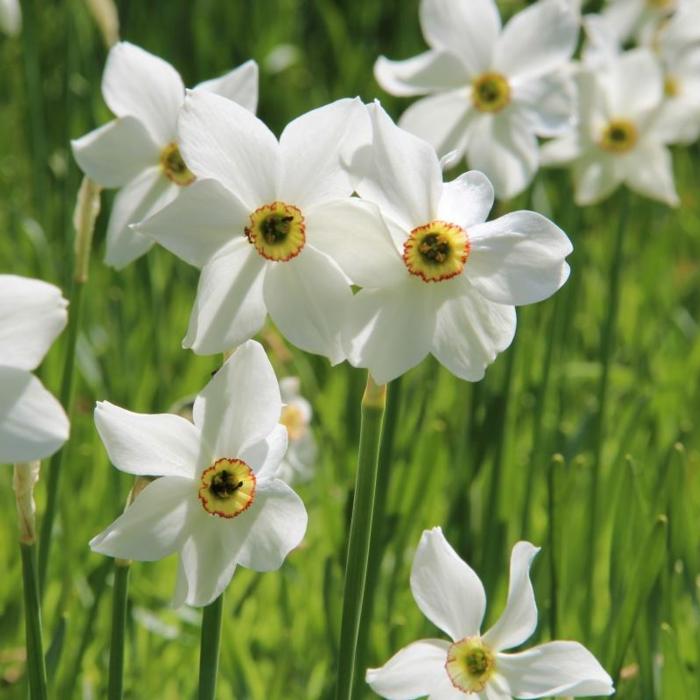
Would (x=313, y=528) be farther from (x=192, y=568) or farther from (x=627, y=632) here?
(x=192, y=568)

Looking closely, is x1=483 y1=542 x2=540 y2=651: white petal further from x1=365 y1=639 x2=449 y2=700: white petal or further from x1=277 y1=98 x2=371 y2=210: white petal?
x1=277 y1=98 x2=371 y2=210: white petal

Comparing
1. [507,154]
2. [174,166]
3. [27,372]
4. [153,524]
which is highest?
[507,154]

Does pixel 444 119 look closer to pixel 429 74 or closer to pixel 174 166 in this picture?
pixel 429 74

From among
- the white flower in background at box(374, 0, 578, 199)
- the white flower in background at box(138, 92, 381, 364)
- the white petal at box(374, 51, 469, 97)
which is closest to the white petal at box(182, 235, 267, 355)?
the white flower in background at box(138, 92, 381, 364)

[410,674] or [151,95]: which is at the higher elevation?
[151,95]

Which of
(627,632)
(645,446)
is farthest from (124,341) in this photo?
(627,632)

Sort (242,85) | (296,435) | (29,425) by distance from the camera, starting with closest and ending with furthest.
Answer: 1. (29,425)
2. (242,85)
3. (296,435)

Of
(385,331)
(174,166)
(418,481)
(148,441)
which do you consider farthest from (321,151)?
(418,481)
